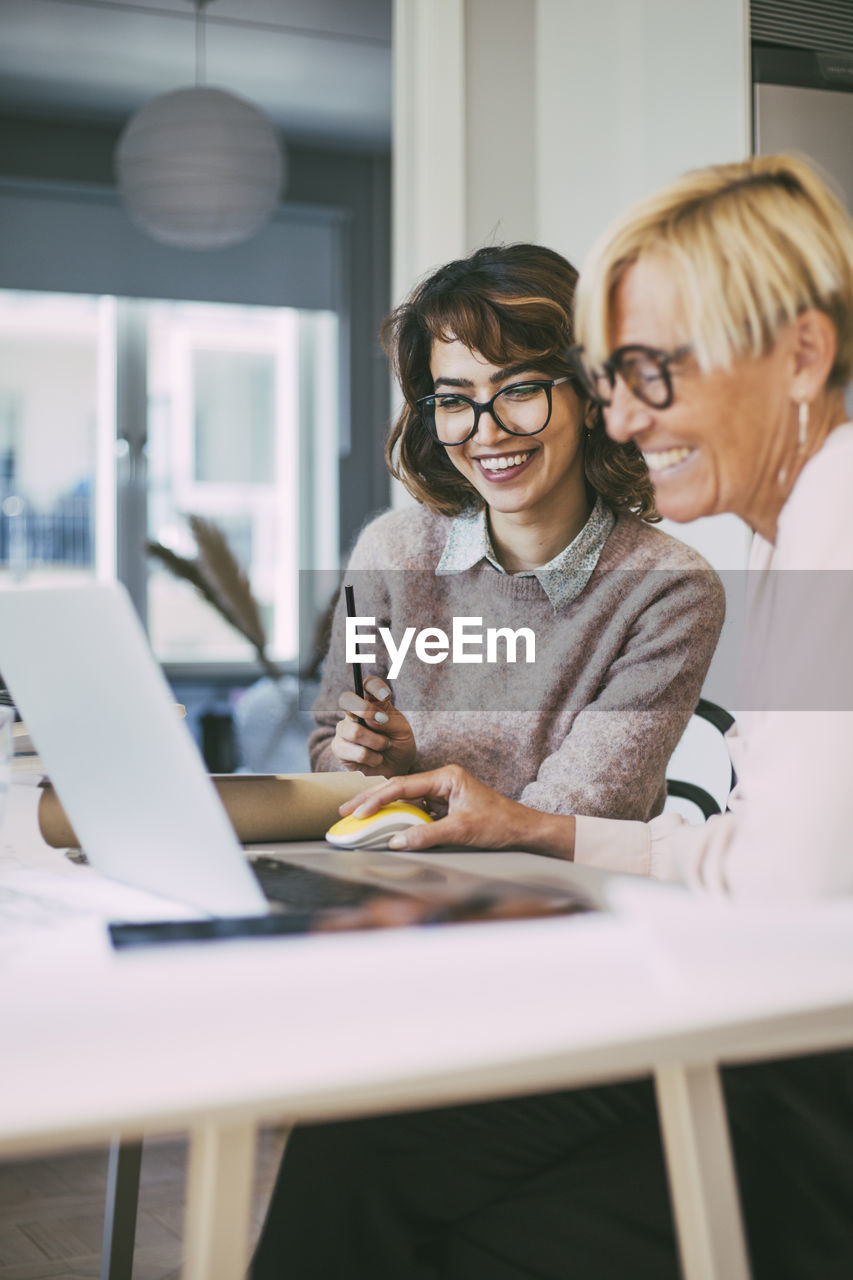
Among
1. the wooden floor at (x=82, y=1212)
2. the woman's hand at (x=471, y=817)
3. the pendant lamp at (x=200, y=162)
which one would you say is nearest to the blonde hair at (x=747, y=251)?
the woman's hand at (x=471, y=817)

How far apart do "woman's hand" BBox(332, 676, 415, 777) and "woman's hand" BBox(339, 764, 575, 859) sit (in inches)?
5.7

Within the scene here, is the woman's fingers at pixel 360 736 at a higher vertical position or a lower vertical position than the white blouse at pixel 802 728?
lower

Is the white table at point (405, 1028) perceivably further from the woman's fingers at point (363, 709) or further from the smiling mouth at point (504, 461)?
the smiling mouth at point (504, 461)

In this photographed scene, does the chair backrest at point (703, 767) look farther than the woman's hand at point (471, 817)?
Yes

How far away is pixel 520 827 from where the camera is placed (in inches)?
45.5

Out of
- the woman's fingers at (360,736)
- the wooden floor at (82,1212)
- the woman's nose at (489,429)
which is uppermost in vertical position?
Result: the woman's nose at (489,429)

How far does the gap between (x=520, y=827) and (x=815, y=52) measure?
2.08 metres

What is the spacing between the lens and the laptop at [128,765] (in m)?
0.67

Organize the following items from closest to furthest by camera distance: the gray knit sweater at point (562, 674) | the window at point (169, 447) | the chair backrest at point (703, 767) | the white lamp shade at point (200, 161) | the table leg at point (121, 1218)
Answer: the table leg at point (121, 1218), the gray knit sweater at point (562, 674), the chair backrest at point (703, 767), the white lamp shade at point (200, 161), the window at point (169, 447)

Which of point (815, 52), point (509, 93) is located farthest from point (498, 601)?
point (509, 93)

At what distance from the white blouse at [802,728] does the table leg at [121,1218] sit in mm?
753

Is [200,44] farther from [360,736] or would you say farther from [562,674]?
[360,736]

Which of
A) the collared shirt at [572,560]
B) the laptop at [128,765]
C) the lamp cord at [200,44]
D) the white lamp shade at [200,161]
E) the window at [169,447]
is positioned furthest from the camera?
the window at [169,447]

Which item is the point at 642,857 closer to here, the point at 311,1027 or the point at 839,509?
the point at 839,509
